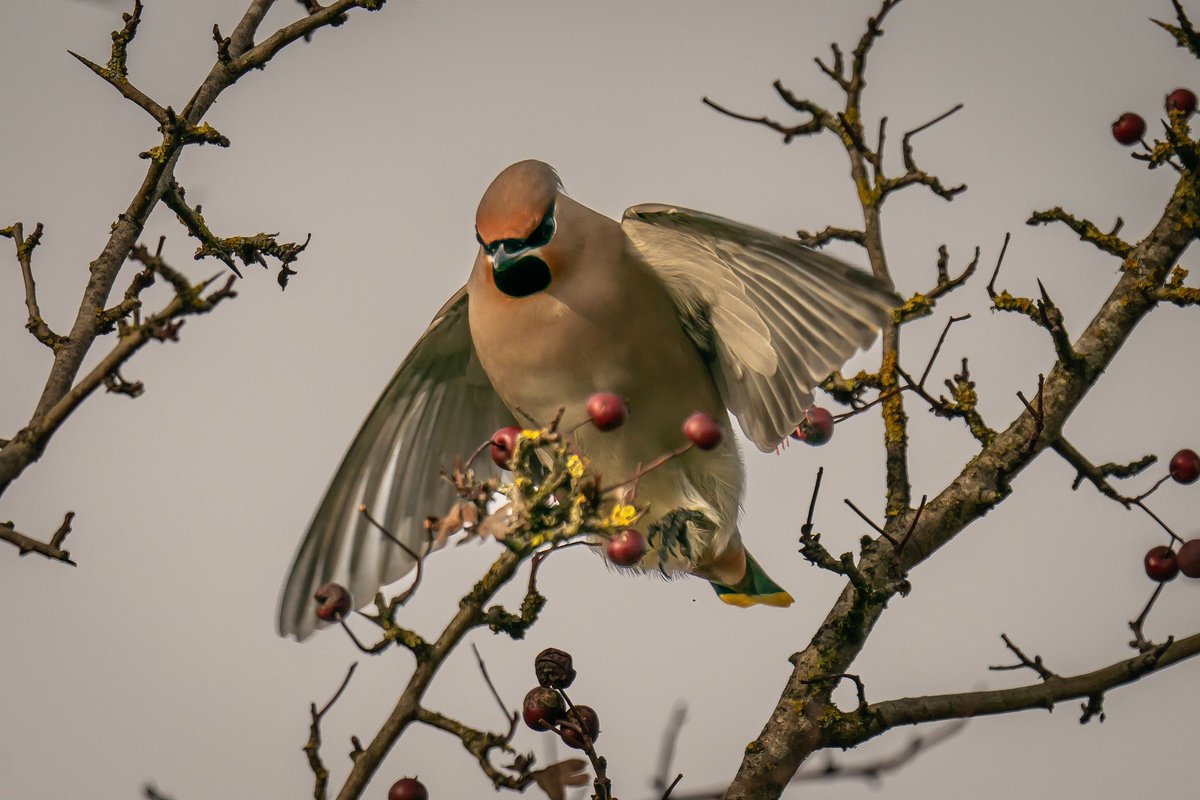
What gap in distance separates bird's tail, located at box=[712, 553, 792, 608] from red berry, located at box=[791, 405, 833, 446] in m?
0.78

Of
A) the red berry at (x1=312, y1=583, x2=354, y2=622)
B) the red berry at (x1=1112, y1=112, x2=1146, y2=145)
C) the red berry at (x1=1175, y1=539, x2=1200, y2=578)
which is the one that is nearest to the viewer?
the red berry at (x1=312, y1=583, x2=354, y2=622)

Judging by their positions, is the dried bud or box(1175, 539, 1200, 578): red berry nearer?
the dried bud

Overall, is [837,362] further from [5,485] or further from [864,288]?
[5,485]

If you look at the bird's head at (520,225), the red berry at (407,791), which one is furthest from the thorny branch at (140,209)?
the red berry at (407,791)

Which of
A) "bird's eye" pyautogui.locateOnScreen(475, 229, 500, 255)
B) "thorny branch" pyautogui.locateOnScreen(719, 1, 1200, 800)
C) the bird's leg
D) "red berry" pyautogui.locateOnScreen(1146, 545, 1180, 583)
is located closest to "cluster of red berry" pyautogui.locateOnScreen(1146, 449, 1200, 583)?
"red berry" pyautogui.locateOnScreen(1146, 545, 1180, 583)

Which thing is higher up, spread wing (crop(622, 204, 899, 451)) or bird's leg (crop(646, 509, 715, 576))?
spread wing (crop(622, 204, 899, 451))

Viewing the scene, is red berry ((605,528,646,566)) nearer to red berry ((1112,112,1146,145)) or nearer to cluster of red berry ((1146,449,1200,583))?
cluster of red berry ((1146,449,1200,583))

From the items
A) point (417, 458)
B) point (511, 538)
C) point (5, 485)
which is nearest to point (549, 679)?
point (511, 538)

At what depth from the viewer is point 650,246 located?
12.2 feet

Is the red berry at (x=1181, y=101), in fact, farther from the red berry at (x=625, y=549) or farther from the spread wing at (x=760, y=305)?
the red berry at (x=625, y=549)

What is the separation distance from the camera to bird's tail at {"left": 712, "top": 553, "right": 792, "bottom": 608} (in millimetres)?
4285

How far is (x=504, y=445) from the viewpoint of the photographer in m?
2.62

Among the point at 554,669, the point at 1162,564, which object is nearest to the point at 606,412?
the point at 554,669

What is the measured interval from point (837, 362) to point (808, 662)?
0.69m
